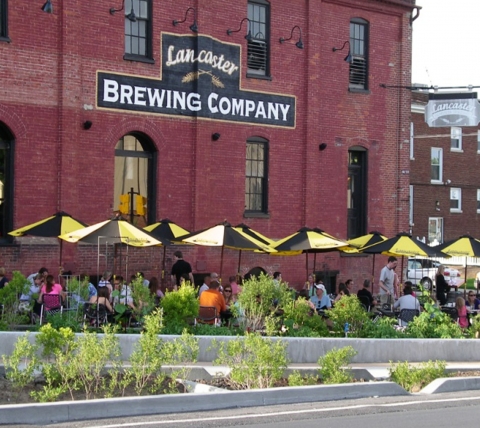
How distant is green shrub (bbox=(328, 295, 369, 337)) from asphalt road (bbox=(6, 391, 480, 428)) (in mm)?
4797

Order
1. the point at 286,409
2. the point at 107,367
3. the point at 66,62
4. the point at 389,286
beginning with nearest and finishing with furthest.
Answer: the point at 286,409, the point at 107,367, the point at 66,62, the point at 389,286

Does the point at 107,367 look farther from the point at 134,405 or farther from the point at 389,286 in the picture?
the point at 389,286

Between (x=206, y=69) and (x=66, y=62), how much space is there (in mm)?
4320

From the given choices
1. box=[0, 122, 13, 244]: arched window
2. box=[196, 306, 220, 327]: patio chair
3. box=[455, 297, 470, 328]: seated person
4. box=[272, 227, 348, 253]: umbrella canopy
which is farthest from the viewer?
box=[0, 122, 13, 244]: arched window

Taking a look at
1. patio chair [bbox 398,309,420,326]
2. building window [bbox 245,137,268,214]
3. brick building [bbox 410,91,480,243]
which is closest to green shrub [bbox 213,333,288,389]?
patio chair [bbox 398,309,420,326]

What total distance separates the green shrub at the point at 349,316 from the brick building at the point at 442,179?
104 ft

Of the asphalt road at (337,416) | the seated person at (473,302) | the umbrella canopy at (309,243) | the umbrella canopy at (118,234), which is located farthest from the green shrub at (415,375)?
the seated person at (473,302)

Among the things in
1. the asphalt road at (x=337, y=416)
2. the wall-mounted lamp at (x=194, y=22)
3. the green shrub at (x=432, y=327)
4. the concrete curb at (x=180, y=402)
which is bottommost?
the asphalt road at (x=337, y=416)

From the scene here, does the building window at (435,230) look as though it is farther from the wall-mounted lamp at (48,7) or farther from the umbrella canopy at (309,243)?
the wall-mounted lamp at (48,7)

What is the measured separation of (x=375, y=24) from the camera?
104ft

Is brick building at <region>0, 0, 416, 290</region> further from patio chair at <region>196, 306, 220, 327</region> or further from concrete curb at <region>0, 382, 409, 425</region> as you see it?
concrete curb at <region>0, 382, 409, 425</region>

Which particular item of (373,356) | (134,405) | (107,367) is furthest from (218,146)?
(134,405)

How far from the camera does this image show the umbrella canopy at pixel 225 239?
2244 cm

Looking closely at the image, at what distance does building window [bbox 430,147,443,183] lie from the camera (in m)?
52.0
